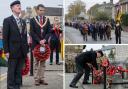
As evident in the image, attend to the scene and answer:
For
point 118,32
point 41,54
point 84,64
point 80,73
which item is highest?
point 118,32

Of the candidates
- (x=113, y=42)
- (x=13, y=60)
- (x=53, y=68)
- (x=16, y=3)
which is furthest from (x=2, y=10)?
(x=113, y=42)

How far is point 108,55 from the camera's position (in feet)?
24.1

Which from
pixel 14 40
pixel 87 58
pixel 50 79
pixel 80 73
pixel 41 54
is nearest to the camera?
pixel 14 40

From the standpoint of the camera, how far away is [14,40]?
23.2 feet

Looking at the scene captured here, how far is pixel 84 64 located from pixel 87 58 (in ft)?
0.35

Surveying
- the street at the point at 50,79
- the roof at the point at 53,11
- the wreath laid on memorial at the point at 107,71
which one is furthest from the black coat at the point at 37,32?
the wreath laid on memorial at the point at 107,71

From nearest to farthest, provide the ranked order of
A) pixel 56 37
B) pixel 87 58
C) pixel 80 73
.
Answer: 1. pixel 56 37
2. pixel 80 73
3. pixel 87 58

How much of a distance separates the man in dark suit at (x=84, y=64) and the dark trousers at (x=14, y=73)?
80 centimetres

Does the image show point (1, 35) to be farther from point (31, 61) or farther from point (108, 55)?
point (108, 55)

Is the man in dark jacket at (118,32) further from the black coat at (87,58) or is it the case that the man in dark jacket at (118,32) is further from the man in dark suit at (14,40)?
the man in dark suit at (14,40)

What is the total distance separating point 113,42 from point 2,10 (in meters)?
1.66

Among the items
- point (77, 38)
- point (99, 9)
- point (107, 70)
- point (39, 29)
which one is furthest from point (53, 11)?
point (107, 70)

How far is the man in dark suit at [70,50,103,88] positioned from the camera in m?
7.38

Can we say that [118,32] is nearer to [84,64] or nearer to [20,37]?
[84,64]
